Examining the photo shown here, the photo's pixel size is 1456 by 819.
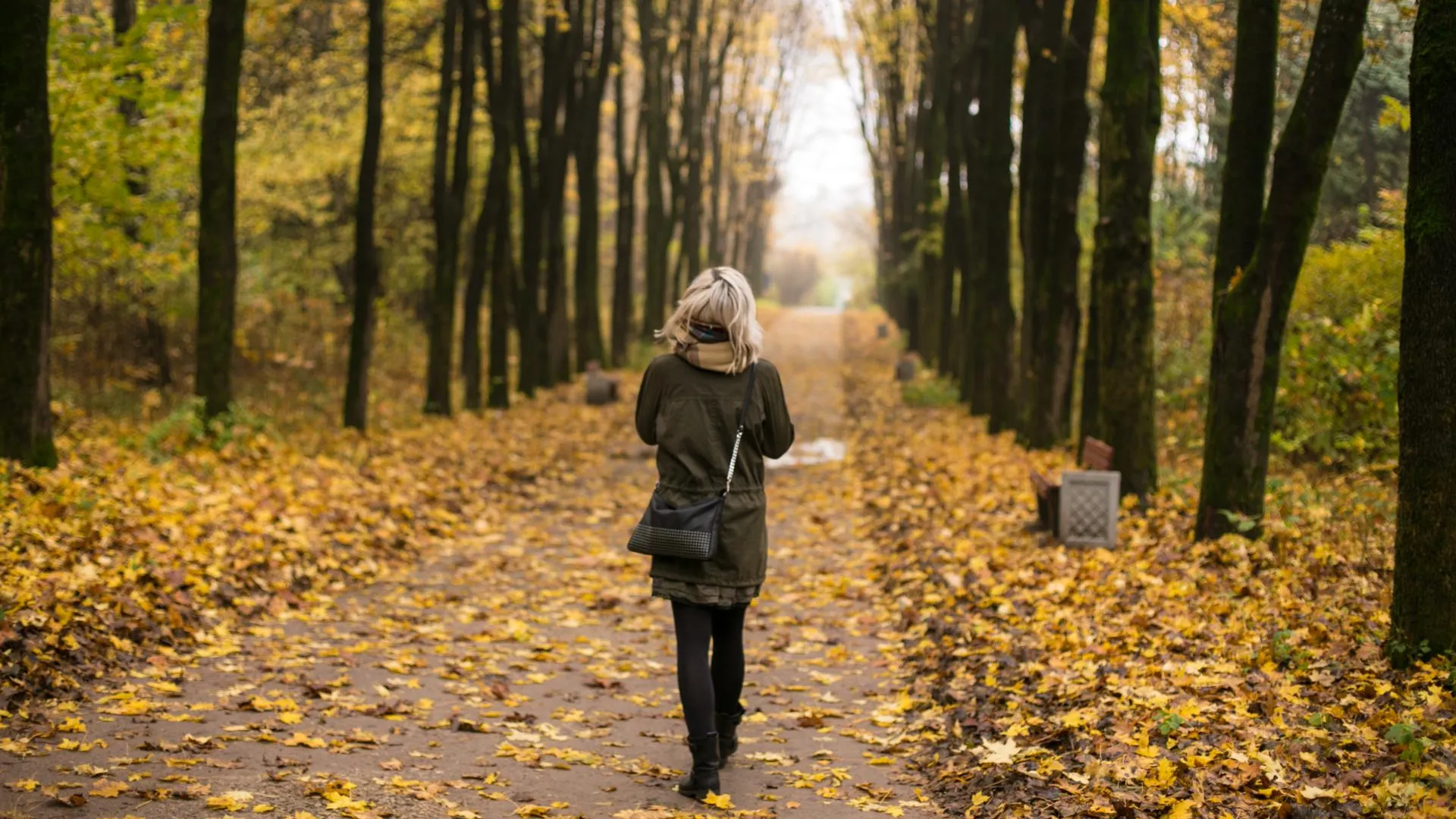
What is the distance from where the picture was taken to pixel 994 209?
738 inches

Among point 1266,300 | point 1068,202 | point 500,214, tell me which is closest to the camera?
point 1266,300

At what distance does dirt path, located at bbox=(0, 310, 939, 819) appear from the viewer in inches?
207

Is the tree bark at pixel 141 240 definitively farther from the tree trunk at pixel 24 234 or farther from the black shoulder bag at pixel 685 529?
the black shoulder bag at pixel 685 529

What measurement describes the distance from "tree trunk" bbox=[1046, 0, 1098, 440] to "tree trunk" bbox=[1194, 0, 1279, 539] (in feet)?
14.2

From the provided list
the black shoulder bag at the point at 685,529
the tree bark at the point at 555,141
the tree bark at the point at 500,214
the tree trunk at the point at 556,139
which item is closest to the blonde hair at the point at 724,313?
the black shoulder bag at the point at 685,529

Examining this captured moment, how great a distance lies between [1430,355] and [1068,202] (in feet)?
30.4

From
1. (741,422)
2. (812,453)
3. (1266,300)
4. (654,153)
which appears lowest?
(812,453)

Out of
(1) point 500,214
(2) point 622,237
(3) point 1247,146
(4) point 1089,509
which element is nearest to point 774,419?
(4) point 1089,509

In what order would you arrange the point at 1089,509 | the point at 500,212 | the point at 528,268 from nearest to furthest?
1. the point at 1089,509
2. the point at 500,212
3. the point at 528,268

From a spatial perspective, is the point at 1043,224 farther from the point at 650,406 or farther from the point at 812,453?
the point at 650,406

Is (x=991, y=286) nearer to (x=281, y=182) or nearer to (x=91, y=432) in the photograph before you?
(x=91, y=432)

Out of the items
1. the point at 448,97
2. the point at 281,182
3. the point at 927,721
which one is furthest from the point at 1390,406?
the point at 281,182

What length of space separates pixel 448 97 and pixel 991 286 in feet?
28.0

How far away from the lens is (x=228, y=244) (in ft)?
43.5
